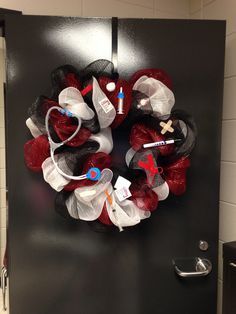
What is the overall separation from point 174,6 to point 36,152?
1088 mm

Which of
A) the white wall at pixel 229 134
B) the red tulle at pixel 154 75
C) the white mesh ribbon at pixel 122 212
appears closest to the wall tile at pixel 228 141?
the white wall at pixel 229 134

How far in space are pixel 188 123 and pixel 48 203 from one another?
61cm

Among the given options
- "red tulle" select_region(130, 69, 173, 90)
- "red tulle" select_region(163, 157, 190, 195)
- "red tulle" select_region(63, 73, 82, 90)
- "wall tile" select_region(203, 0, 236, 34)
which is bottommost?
"red tulle" select_region(163, 157, 190, 195)

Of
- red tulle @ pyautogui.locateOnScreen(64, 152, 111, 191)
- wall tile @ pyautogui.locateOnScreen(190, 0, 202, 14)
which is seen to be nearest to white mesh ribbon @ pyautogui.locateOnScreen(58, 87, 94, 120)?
red tulle @ pyautogui.locateOnScreen(64, 152, 111, 191)

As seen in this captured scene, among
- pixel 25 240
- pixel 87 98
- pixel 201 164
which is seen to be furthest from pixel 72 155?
pixel 201 164

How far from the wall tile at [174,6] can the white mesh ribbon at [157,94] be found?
2.23 feet

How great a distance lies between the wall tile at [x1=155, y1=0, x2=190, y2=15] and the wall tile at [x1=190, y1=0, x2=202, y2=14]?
0.02m

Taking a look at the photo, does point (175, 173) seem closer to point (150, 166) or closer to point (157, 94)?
point (150, 166)

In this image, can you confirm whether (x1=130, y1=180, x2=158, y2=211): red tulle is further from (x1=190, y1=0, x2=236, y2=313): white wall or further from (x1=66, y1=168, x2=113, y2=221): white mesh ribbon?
(x1=190, y1=0, x2=236, y2=313): white wall

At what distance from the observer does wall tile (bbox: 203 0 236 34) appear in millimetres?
1122

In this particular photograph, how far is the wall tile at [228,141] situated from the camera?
1.13m

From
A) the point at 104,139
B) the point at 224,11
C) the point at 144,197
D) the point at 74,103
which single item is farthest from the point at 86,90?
the point at 224,11

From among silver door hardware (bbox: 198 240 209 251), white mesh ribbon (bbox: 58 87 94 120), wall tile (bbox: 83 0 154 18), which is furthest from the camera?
wall tile (bbox: 83 0 154 18)

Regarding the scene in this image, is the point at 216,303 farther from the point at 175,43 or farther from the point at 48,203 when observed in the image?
the point at 175,43
